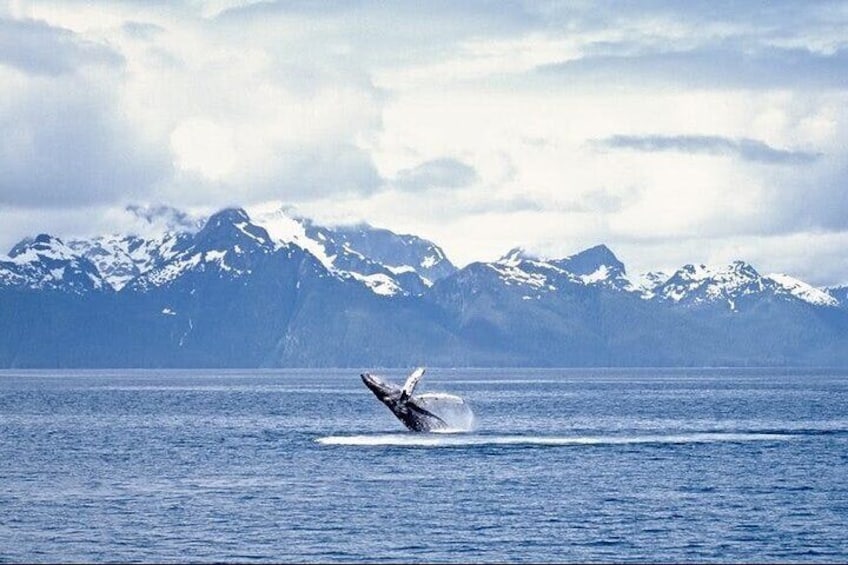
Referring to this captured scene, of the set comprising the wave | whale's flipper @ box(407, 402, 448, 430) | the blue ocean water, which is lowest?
the blue ocean water

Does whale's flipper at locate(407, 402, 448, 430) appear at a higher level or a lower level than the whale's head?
lower

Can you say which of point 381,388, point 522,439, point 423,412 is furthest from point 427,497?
point 423,412

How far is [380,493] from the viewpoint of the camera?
106938 mm

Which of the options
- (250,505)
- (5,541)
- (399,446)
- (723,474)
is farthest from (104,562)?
(399,446)

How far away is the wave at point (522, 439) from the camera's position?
491 ft

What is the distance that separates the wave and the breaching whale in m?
1.95

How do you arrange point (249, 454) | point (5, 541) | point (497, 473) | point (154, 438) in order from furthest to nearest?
1. point (154, 438)
2. point (249, 454)
3. point (497, 473)
4. point (5, 541)

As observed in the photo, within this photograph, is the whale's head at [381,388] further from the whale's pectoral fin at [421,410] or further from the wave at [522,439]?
the wave at [522,439]

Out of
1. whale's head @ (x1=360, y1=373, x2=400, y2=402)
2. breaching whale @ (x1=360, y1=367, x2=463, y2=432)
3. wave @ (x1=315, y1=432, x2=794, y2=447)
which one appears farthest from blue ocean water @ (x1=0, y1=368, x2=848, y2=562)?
whale's head @ (x1=360, y1=373, x2=400, y2=402)

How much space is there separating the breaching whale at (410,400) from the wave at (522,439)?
1.95 metres

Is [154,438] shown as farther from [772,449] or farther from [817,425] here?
[817,425]

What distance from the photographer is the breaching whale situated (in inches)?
5906

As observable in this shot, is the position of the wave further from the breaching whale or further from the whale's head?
the whale's head

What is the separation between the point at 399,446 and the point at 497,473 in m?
25.0
